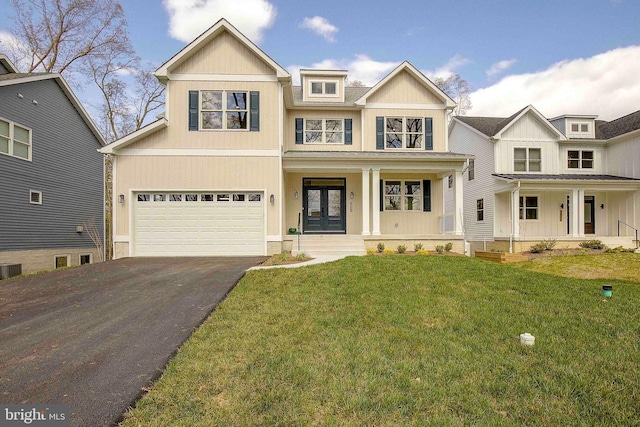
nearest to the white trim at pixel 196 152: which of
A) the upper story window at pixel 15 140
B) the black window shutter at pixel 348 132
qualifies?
the black window shutter at pixel 348 132

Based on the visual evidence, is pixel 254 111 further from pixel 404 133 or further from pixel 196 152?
pixel 404 133

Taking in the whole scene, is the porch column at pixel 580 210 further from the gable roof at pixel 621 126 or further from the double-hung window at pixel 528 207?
the gable roof at pixel 621 126

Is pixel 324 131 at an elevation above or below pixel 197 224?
above

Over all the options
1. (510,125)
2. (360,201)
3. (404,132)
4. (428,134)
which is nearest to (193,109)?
(360,201)

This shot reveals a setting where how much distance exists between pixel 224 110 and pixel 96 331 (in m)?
9.03

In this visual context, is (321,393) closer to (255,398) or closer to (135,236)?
(255,398)

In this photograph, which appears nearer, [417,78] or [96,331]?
[96,331]

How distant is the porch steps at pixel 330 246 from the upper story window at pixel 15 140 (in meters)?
10.3

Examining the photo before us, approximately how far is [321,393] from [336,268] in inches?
196

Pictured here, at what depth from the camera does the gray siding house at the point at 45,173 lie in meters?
11.5

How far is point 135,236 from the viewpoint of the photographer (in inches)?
447

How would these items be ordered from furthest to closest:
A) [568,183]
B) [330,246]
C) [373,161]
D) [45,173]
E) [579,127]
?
[579,127] < [568,183] < [45,173] < [373,161] < [330,246]

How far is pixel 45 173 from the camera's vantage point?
13.1 m

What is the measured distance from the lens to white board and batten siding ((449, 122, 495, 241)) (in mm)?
16141
